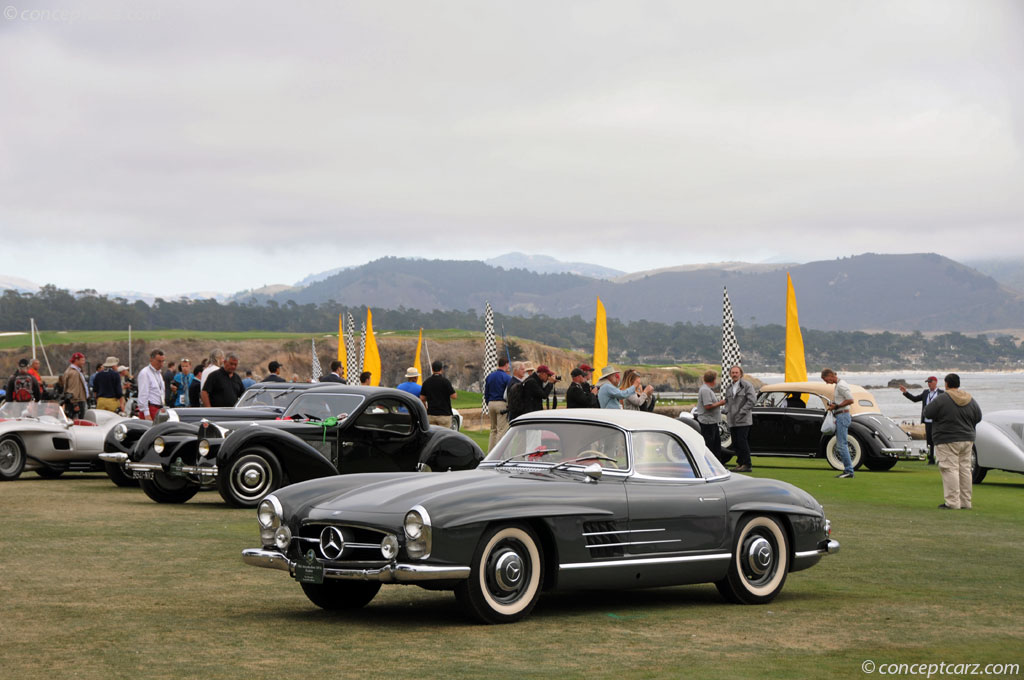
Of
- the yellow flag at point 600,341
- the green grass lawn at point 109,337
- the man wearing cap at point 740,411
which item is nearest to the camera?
the man wearing cap at point 740,411

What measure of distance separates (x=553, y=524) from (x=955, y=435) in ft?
31.6

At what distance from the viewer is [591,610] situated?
8531 millimetres

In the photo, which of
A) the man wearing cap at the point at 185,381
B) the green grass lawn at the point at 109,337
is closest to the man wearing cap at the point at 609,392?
the man wearing cap at the point at 185,381

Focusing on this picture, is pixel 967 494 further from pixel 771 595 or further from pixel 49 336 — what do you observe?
pixel 49 336

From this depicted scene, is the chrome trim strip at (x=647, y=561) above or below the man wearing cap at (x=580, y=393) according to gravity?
below

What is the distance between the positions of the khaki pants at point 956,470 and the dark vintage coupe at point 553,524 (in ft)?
23.4

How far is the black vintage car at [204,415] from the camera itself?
1739cm

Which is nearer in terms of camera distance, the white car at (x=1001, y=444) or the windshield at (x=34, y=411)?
the windshield at (x=34, y=411)

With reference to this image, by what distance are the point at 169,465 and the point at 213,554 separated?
5.06 m

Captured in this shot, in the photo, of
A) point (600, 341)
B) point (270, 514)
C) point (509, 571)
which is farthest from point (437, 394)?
point (600, 341)

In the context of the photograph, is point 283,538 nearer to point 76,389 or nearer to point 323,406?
point 323,406

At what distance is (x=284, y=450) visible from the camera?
15.2m

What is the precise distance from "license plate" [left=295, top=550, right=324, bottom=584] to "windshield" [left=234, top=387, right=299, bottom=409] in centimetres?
974

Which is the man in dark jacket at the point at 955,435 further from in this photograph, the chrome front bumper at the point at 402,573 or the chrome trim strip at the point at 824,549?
the chrome front bumper at the point at 402,573
